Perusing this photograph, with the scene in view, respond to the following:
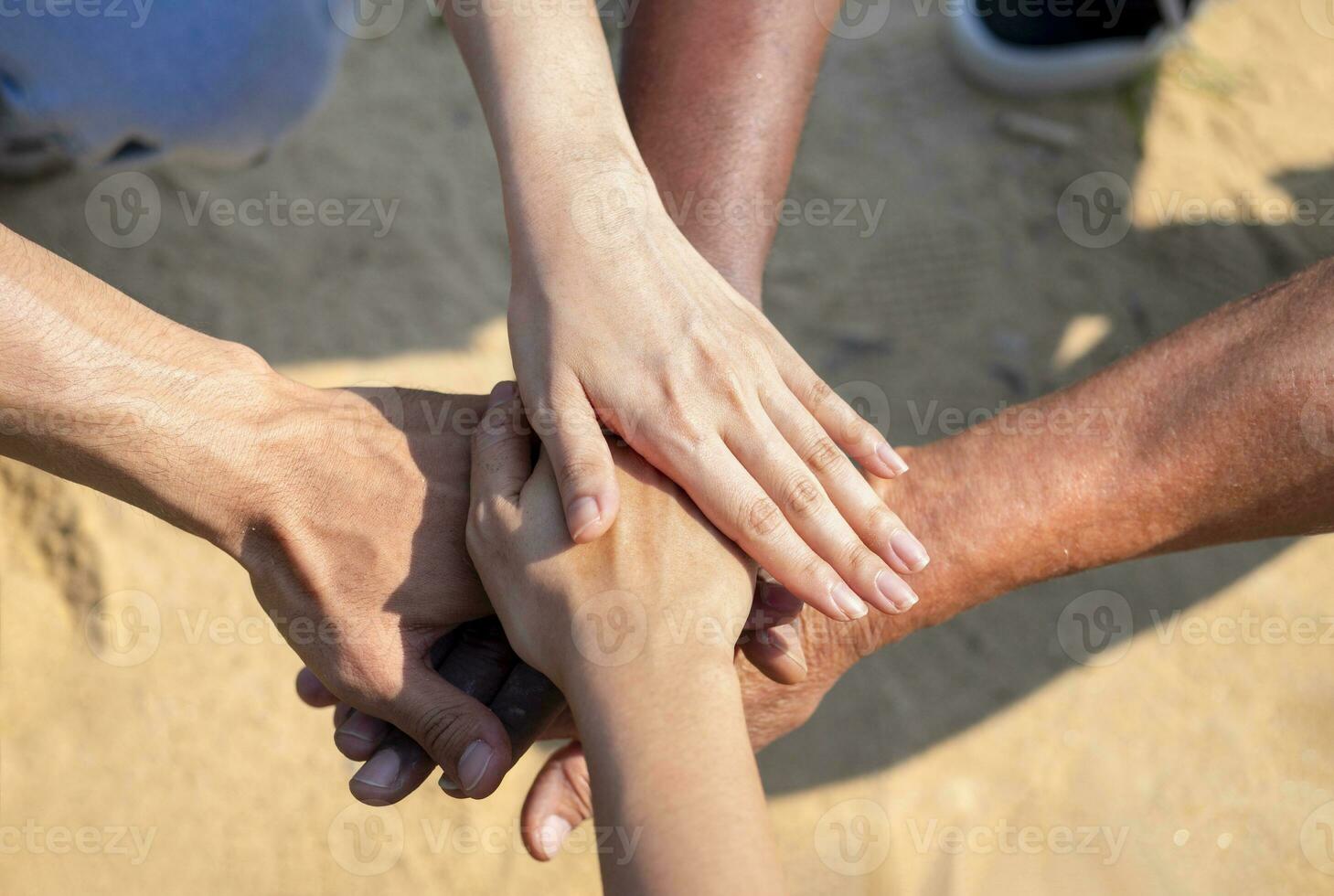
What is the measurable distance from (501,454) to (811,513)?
0.53m

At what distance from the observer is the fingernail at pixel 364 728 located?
189 centimetres

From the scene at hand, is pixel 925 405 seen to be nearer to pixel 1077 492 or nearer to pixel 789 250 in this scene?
pixel 789 250

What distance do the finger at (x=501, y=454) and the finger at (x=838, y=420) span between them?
47 centimetres

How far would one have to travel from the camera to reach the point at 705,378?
1.81 meters

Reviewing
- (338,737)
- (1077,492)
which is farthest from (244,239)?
(1077,492)

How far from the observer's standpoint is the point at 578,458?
1.73 metres

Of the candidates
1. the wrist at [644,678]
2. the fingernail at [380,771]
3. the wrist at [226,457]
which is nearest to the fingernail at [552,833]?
the fingernail at [380,771]

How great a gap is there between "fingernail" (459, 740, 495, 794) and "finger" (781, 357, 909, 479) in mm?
Answer: 772

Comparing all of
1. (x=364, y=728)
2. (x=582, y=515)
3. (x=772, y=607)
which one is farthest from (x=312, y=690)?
(x=772, y=607)

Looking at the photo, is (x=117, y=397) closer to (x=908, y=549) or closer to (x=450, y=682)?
(x=450, y=682)

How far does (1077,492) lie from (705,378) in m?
0.75

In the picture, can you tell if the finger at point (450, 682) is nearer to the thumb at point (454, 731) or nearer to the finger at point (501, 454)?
the thumb at point (454, 731)

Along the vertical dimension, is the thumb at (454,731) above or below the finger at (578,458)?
below

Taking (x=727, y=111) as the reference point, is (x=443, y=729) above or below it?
below
